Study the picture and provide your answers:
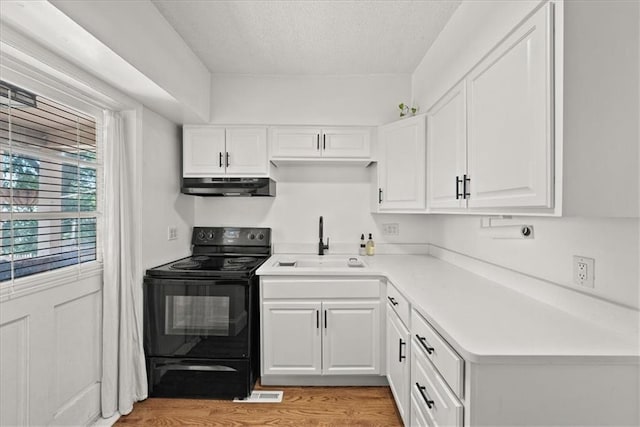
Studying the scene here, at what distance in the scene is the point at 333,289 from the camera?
229cm

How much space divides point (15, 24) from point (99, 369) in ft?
6.08

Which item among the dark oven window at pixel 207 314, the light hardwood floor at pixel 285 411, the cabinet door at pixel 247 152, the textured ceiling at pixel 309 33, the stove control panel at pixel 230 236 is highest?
the textured ceiling at pixel 309 33

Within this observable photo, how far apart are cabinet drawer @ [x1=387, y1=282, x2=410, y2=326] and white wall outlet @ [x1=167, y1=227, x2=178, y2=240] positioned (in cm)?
173

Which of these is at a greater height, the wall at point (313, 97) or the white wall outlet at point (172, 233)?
the wall at point (313, 97)

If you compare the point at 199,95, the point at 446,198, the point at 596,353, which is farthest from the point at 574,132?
the point at 199,95

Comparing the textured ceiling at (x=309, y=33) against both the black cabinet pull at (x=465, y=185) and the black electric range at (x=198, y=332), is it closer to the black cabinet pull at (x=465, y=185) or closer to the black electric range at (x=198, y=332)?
the black cabinet pull at (x=465, y=185)

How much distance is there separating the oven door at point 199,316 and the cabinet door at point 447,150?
1415mm

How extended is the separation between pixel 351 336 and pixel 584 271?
1471 millimetres

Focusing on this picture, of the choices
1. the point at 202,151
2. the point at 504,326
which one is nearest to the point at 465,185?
the point at 504,326

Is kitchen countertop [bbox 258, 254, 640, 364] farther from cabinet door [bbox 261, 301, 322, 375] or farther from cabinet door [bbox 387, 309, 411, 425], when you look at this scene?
cabinet door [bbox 261, 301, 322, 375]

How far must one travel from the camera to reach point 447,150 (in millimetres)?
1856

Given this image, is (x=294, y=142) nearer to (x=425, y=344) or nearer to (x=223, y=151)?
(x=223, y=151)

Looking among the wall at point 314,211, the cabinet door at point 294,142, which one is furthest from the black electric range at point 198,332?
the cabinet door at point 294,142

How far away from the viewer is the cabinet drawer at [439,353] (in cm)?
107
